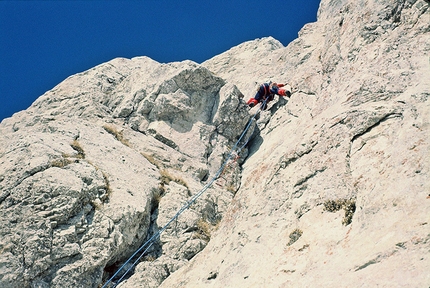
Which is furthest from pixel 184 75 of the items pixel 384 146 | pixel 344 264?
pixel 344 264

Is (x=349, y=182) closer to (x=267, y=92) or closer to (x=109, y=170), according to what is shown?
(x=109, y=170)

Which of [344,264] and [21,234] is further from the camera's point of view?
[21,234]

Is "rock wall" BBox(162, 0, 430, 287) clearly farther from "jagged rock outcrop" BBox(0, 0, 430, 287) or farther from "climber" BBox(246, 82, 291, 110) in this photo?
"climber" BBox(246, 82, 291, 110)

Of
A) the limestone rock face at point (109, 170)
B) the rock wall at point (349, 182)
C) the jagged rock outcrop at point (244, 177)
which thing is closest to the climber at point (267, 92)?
the jagged rock outcrop at point (244, 177)

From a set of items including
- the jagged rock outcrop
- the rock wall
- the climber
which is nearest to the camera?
the rock wall

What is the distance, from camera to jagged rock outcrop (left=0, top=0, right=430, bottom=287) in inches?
381

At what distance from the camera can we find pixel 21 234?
1357 cm

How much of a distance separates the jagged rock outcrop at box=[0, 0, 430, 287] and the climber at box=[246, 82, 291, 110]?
1.41ft

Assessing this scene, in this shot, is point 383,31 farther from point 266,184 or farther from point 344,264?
point 344,264

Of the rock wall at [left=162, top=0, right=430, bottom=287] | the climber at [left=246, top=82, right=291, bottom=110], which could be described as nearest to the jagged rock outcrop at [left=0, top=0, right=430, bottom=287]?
the rock wall at [left=162, top=0, right=430, bottom=287]

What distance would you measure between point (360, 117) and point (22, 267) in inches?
401

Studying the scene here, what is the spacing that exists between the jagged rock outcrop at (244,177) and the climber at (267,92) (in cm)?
43

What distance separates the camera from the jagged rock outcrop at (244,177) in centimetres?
967

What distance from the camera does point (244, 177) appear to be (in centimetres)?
1934
